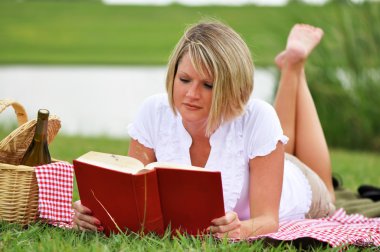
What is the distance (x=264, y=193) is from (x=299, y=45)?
162 centimetres

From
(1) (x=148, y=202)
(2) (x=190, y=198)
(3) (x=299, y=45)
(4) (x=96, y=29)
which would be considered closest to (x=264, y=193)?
(2) (x=190, y=198)

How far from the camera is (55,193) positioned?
3.36 meters

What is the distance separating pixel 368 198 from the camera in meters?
4.57

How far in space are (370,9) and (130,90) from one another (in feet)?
25.7

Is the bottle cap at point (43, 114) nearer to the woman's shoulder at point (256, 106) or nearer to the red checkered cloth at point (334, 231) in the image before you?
the woman's shoulder at point (256, 106)

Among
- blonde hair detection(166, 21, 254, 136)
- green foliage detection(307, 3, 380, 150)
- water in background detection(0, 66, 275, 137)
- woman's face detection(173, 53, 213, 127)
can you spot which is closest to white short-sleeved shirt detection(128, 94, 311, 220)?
blonde hair detection(166, 21, 254, 136)

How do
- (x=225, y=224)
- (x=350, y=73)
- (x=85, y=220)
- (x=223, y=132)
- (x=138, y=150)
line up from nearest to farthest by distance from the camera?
(x=225, y=224) → (x=85, y=220) → (x=223, y=132) → (x=138, y=150) → (x=350, y=73)

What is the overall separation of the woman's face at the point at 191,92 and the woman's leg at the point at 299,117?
1.36m

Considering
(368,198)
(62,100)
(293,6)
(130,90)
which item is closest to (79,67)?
(130,90)

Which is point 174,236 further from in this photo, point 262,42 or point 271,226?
point 262,42

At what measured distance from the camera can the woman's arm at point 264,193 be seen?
124 inches

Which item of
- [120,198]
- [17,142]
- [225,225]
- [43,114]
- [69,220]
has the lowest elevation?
[69,220]

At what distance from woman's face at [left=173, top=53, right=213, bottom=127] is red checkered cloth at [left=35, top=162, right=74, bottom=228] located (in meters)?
0.61

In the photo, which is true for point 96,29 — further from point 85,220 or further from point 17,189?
Result: point 85,220
